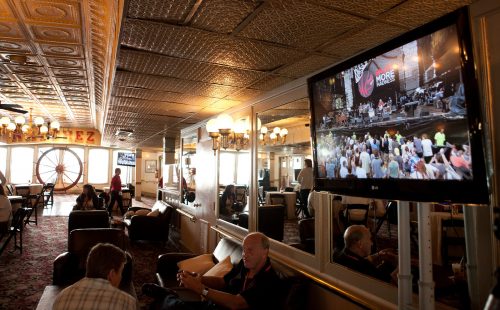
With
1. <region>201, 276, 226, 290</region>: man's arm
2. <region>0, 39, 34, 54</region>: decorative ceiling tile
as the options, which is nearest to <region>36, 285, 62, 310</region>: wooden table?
<region>201, 276, 226, 290</region>: man's arm

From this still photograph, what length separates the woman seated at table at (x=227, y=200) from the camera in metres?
5.15

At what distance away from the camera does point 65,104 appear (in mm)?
8438

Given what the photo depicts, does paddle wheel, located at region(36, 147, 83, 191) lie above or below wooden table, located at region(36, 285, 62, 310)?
above

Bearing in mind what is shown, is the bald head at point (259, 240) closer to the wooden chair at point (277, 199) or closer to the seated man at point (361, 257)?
the seated man at point (361, 257)

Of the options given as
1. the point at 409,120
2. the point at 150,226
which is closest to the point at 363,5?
the point at 409,120

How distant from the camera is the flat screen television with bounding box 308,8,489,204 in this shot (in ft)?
4.11

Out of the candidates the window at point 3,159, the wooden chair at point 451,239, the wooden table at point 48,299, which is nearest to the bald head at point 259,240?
the wooden table at point 48,299

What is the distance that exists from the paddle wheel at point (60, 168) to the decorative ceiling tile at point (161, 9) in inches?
727

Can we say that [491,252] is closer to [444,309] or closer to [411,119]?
[444,309]

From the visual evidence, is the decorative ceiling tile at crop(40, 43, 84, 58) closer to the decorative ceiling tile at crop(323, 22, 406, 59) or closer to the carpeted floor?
the carpeted floor

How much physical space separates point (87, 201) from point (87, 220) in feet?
5.31

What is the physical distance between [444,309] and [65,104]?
8966 mm

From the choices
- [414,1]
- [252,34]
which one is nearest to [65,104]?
[252,34]

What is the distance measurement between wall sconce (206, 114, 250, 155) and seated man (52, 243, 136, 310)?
88.9 inches
